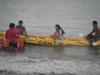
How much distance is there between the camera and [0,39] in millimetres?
23609

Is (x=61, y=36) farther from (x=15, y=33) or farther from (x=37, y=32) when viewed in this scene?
(x=37, y=32)

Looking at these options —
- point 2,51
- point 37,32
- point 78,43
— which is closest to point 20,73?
point 2,51

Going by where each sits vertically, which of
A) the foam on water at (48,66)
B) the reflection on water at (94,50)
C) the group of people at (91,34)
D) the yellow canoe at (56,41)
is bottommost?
the foam on water at (48,66)

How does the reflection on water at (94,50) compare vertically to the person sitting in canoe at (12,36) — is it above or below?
below

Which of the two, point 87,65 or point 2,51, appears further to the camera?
point 2,51

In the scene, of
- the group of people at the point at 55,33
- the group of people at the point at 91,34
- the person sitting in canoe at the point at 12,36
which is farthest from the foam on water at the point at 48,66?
the group of people at the point at 91,34

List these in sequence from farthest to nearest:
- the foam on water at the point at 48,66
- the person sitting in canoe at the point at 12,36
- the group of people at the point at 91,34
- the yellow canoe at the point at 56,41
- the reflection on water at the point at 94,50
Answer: the group of people at the point at 91,34 < the yellow canoe at the point at 56,41 < the person sitting in canoe at the point at 12,36 < the reflection on water at the point at 94,50 < the foam on water at the point at 48,66

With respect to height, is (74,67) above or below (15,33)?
Result: below

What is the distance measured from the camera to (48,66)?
19688 mm

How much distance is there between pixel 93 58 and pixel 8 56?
15.9 feet

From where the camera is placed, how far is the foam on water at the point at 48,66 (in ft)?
61.8

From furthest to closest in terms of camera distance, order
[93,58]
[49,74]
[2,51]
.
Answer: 1. [2,51]
2. [93,58]
3. [49,74]

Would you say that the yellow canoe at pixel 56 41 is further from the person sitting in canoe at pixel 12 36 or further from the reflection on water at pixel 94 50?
the person sitting in canoe at pixel 12 36

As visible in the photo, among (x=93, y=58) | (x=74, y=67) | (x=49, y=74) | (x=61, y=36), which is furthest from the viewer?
(x=61, y=36)
